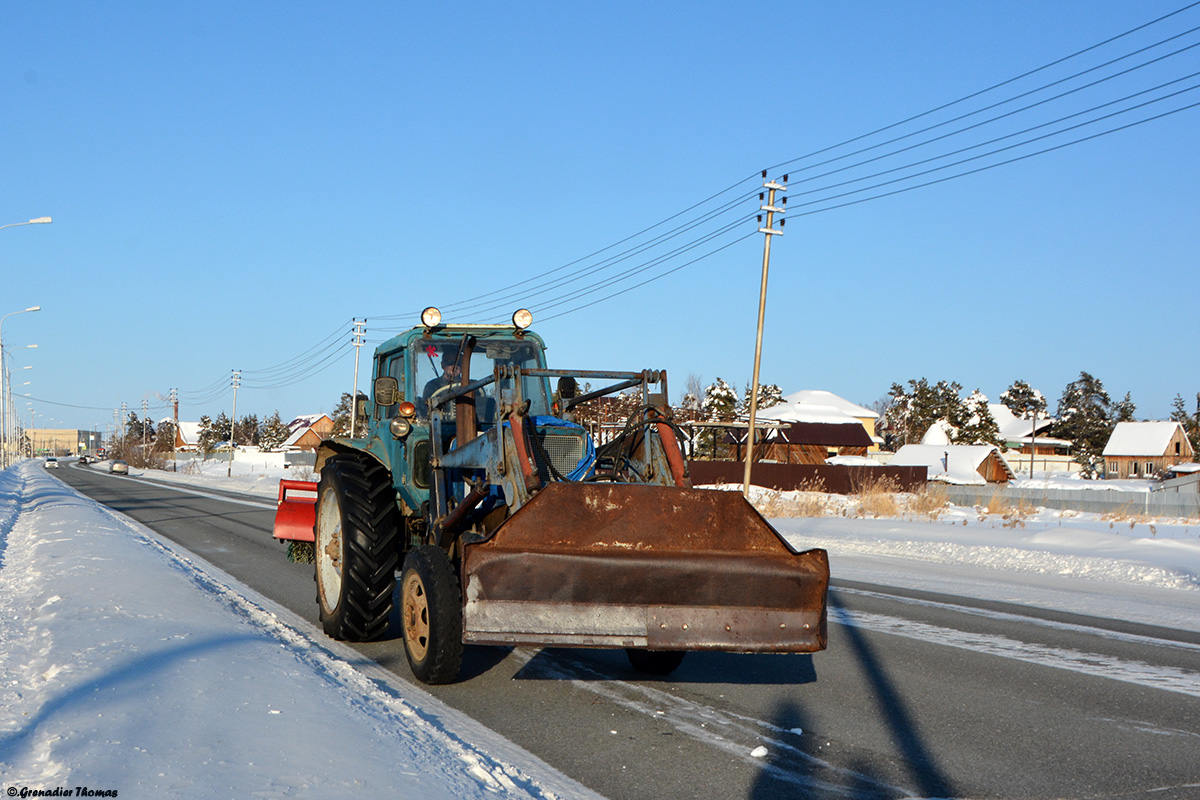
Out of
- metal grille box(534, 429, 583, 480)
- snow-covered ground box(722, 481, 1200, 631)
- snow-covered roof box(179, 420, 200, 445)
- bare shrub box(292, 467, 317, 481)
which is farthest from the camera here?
snow-covered roof box(179, 420, 200, 445)

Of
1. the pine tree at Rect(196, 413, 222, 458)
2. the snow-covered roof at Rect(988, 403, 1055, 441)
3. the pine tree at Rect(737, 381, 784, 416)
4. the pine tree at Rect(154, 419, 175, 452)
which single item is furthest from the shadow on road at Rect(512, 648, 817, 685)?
the pine tree at Rect(196, 413, 222, 458)


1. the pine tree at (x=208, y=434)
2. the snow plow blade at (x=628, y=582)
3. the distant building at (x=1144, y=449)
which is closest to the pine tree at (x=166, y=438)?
the pine tree at (x=208, y=434)

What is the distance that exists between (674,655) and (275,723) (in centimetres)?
287

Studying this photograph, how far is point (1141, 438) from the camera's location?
3548 inches

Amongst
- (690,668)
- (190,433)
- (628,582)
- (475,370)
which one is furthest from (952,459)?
(190,433)

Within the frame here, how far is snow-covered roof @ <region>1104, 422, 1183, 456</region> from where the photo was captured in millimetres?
88562

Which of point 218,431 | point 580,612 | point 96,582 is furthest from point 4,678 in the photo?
point 218,431

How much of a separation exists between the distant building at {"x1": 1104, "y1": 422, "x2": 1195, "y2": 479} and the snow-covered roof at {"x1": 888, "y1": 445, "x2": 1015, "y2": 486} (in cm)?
2821

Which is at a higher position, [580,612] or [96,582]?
[580,612]

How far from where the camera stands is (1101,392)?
10962 centimetres

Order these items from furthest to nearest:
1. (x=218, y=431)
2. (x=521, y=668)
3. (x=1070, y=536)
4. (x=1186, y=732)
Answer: (x=218, y=431) → (x=1070, y=536) → (x=521, y=668) → (x=1186, y=732)

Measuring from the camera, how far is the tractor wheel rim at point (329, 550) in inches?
319

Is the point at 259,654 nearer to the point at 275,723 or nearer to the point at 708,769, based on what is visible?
the point at 275,723

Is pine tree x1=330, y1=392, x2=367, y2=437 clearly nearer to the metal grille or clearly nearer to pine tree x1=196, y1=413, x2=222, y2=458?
the metal grille
